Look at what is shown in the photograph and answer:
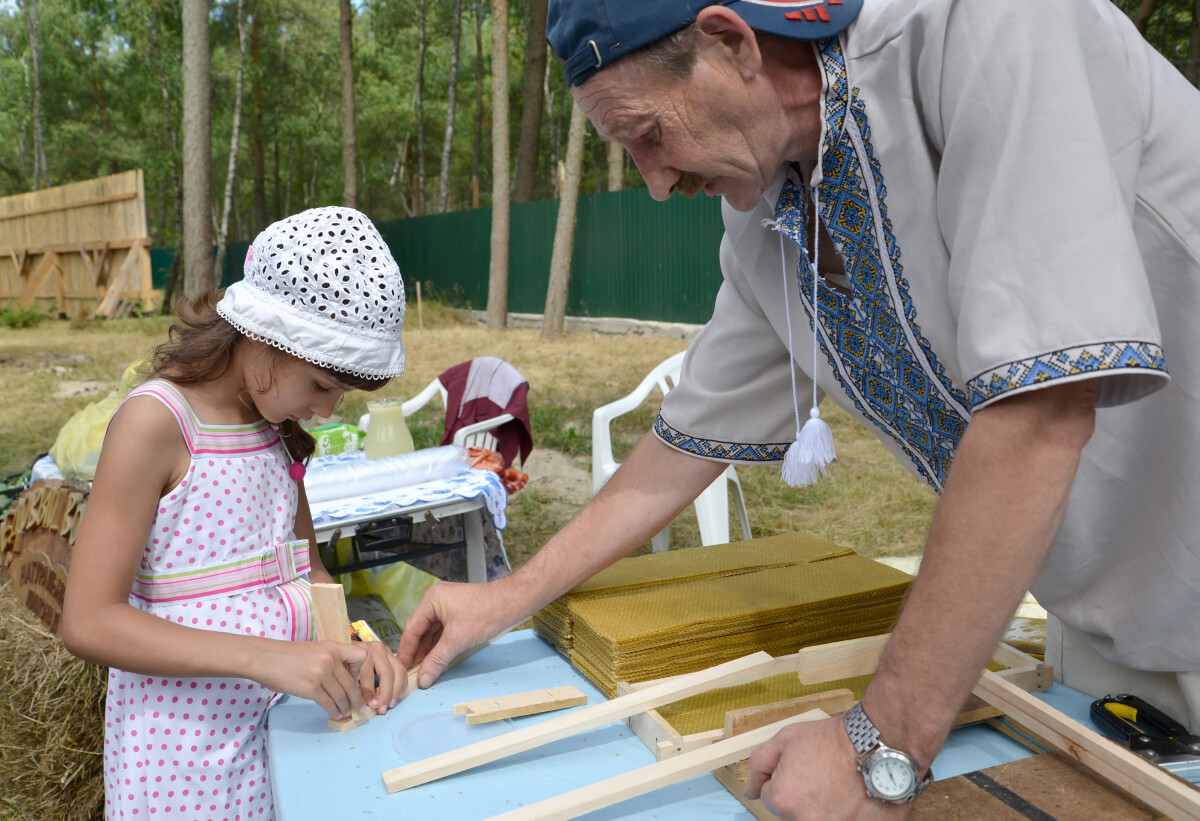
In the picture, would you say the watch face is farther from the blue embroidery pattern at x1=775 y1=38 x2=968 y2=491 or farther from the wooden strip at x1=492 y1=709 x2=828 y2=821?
the blue embroidery pattern at x1=775 y1=38 x2=968 y2=491

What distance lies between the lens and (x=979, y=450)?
2.91ft

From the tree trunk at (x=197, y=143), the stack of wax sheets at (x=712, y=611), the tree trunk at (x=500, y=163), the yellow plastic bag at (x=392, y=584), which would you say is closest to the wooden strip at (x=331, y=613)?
the stack of wax sheets at (x=712, y=611)

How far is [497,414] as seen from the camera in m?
4.70

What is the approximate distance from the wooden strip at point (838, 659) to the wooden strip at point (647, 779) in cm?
8

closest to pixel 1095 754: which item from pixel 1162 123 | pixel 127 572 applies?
pixel 1162 123

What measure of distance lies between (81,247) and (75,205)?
822 millimetres

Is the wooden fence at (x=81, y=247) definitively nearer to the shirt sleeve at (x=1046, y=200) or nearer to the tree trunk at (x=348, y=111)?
the tree trunk at (x=348, y=111)

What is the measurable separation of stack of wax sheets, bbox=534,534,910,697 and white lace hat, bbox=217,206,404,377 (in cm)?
61

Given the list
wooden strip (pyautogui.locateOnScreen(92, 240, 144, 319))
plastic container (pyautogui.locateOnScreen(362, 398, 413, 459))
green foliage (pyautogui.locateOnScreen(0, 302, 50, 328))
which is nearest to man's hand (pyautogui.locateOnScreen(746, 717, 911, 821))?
plastic container (pyautogui.locateOnScreen(362, 398, 413, 459))

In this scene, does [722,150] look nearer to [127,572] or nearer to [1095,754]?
[1095,754]

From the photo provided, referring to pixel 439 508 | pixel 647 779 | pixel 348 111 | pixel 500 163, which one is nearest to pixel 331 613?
pixel 647 779

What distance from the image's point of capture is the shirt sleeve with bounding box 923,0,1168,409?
0.83 m

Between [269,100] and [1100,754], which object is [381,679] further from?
[269,100]

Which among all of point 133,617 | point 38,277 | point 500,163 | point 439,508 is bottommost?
point 38,277
